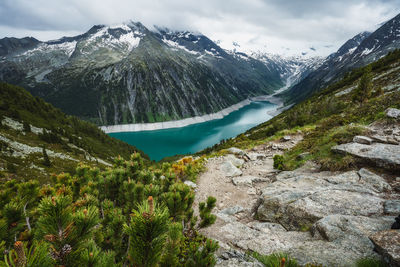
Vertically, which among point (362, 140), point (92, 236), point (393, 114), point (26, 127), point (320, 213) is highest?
point (26, 127)

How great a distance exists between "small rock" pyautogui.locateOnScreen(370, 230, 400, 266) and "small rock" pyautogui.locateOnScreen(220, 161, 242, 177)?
8.53 m

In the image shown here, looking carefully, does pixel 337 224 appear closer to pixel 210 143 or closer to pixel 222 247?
pixel 222 247

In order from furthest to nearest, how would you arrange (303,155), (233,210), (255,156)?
1. (255,156)
2. (303,155)
3. (233,210)

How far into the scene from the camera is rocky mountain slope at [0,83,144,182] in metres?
31.3

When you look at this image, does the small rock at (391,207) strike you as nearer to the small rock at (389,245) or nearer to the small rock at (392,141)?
the small rock at (389,245)

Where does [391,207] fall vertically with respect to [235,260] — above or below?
below

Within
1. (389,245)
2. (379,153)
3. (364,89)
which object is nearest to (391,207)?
(389,245)

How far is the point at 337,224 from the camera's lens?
427 centimetres

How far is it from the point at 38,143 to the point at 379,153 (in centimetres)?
6469

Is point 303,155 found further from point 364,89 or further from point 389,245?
point 364,89

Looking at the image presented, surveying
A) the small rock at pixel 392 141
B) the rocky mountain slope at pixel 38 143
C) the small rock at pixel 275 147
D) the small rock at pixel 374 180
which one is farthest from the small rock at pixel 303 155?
the rocky mountain slope at pixel 38 143

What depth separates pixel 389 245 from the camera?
274 centimetres

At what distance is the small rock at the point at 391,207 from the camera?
15.1 feet

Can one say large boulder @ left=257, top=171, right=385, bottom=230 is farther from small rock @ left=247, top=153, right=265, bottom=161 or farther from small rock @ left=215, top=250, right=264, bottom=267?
small rock @ left=247, top=153, right=265, bottom=161
